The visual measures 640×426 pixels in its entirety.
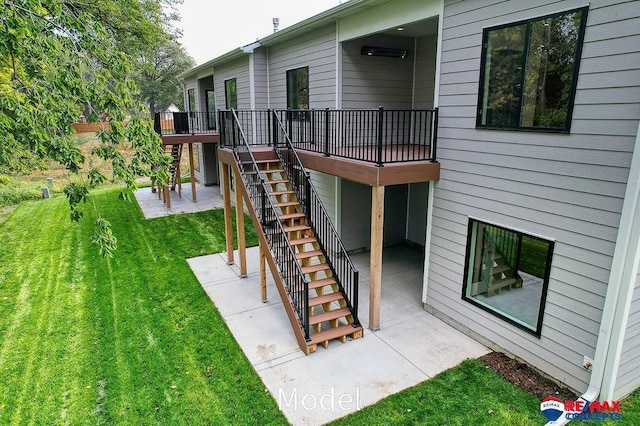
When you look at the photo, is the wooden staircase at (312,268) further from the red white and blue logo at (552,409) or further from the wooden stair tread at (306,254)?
the red white and blue logo at (552,409)

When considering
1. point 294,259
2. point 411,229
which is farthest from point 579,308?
point 411,229

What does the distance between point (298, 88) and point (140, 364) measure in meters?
7.70

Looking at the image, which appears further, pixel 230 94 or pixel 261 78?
pixel 230 94

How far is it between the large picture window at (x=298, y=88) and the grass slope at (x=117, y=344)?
4.43 meters

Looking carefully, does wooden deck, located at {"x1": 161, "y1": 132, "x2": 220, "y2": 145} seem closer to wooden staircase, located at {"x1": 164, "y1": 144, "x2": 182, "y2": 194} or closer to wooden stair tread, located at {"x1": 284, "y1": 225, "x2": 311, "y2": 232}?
wooden staircase, located at {"x1": 164, "y1": 144, "x2": 182, "y2": 194}

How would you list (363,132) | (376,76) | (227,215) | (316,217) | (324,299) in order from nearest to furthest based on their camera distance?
(324,299) → (316,217) → (363,132) → (376,76) → (227,215)

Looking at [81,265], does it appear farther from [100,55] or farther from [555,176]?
[555,176]

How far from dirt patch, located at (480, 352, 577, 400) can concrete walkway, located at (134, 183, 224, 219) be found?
37.4 feet

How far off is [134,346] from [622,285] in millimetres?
6609

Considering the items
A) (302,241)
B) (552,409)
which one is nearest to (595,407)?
(552,409)

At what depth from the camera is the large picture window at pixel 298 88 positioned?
34.4ft

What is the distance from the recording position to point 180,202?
16031 mm

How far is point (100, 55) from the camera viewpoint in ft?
17.8

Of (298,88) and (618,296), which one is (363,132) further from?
(618,296)
